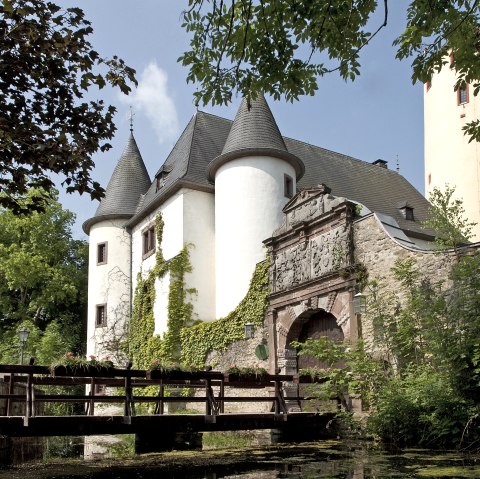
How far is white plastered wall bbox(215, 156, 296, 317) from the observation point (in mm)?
21062

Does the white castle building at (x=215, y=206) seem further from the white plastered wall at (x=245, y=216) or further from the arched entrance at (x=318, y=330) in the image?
the arched entrance at (x=318, y=330)

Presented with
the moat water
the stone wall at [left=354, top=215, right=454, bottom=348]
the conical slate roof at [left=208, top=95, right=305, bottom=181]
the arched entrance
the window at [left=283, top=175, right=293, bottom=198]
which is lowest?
the moat water

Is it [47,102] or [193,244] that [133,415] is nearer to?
[47,102]

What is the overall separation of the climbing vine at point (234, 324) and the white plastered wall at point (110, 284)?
652cm

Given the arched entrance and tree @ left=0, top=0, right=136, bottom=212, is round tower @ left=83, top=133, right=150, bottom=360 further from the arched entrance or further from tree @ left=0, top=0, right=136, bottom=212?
tree @ left=0, top=0, right=136, bottom=212

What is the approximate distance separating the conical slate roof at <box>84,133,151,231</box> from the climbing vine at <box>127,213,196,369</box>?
3.73 meters

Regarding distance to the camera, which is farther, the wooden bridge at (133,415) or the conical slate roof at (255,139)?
the conical slate roof at (255,139)

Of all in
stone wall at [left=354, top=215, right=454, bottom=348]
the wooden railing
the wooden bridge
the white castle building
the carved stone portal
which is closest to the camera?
the wooden bridge

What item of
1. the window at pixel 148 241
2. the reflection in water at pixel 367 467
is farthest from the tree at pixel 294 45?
the window at pixel 148 241

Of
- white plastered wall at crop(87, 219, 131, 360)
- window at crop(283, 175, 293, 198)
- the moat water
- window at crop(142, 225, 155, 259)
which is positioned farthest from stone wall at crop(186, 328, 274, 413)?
white plastered wall at crop(87, 219, 131, 360)

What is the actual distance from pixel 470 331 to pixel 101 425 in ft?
19.9

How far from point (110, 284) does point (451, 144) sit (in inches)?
583

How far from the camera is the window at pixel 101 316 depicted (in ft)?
89.9

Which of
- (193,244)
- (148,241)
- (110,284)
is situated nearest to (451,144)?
(193,244)
